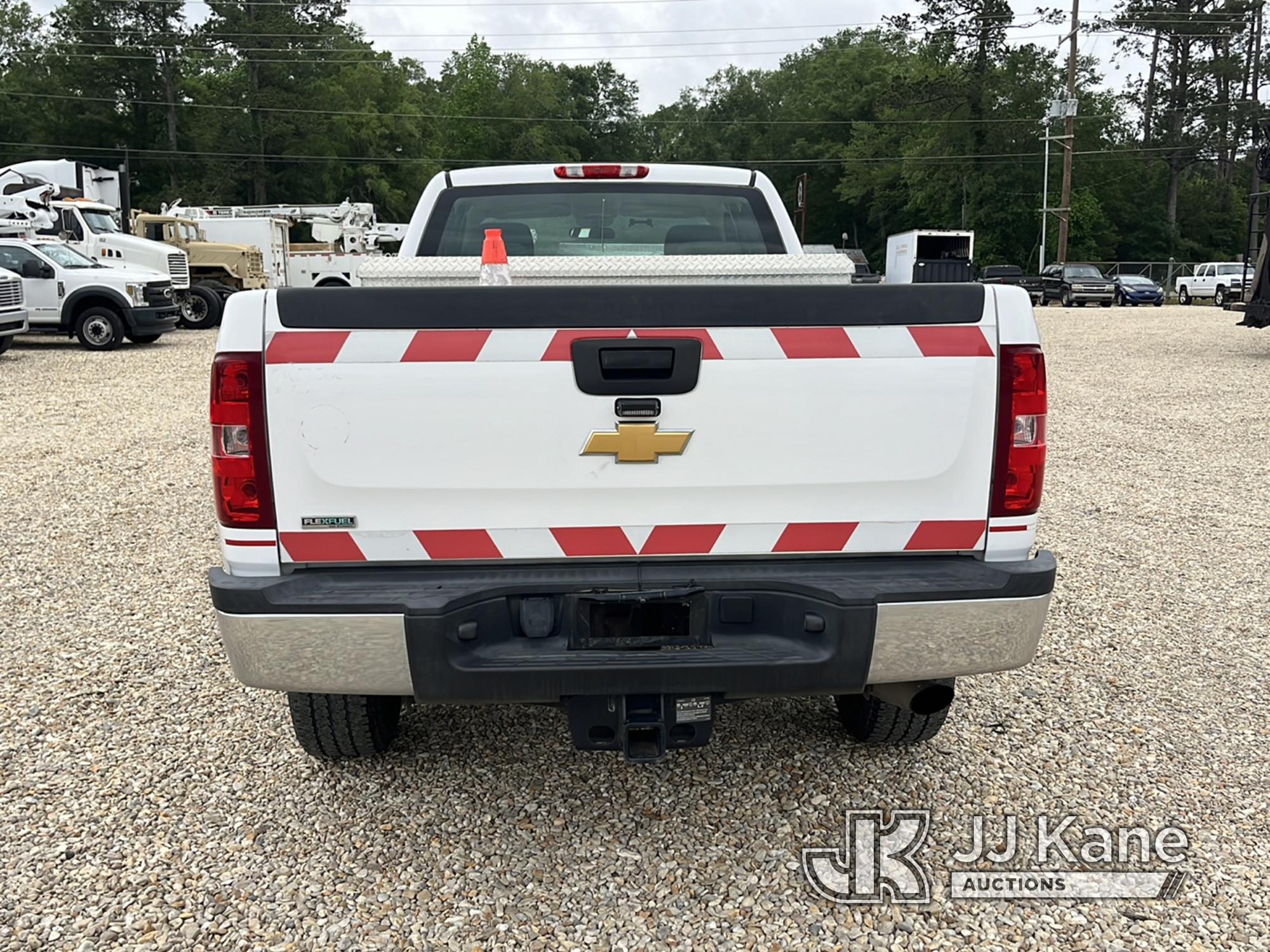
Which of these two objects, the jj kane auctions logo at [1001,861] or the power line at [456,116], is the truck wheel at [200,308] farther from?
the power line at [456,116]

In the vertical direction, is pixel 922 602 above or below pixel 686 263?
below

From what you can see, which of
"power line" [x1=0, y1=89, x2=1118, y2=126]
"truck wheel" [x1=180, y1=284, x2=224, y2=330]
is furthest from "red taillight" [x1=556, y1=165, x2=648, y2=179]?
"power line" [x1=0, y1=89, x2=1118, y2=126]

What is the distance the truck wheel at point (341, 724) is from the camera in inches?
129

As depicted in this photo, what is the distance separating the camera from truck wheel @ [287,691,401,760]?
3268mm

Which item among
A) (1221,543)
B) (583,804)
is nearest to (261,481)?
(583,804)

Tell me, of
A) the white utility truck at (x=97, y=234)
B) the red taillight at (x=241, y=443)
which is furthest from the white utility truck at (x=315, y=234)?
the red taillight at (x=241, y=443)

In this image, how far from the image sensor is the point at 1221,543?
6488 mm

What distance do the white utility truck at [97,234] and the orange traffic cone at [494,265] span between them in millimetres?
18236

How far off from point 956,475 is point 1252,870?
1.44m

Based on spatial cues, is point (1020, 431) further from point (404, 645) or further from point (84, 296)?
point (84, 296)

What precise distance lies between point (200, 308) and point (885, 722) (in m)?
23.3

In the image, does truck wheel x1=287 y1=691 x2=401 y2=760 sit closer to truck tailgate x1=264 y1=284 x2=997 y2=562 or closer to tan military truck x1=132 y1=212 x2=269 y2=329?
truck tailgate x1=264 y1=284 x2=997 y2=562

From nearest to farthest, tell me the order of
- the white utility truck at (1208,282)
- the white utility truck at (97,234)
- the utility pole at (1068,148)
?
the white utility truck at (97,234) → the white utility truck at (1208,282) → the utility pole at (1068,148)

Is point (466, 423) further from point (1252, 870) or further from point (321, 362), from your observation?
point (1252, 870)
